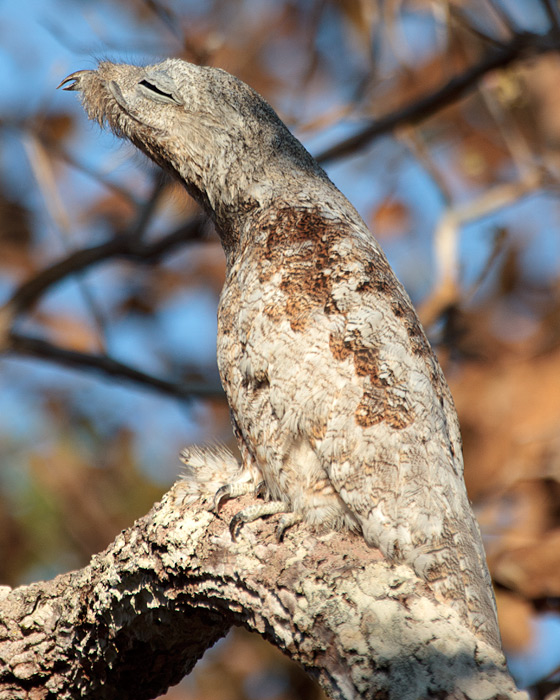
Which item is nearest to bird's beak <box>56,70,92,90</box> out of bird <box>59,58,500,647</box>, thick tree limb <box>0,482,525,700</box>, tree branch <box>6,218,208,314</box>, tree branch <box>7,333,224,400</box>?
bird <box>59,58,500,647</box>

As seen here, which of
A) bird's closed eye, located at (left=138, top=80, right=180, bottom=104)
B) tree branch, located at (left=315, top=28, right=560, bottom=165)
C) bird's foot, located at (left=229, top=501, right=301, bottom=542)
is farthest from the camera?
tree branch, located at (left=315, top=28, right=560, bottom=165)

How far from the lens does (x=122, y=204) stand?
11648 millimetres

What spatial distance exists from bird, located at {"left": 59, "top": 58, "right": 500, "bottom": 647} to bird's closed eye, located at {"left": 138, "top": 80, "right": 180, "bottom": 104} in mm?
79

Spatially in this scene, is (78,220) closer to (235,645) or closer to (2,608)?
(235,645)

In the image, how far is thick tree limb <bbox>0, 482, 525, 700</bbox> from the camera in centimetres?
185

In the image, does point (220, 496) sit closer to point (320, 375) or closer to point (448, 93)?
point (320, 375)

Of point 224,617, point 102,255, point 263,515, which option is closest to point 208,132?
point 263,515

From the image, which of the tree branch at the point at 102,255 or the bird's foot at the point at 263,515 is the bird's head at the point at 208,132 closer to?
the bird's foot at the point at 263,515

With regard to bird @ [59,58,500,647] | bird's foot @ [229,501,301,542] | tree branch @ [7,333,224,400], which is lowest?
bird's foot @ [229,501,301,542]

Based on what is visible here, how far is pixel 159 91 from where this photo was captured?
3045 millimetres

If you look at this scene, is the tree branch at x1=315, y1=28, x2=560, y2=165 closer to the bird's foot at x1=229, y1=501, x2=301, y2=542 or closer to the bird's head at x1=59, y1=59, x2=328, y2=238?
the bird's head at x1=59, y1=59, x2=328, y2=238

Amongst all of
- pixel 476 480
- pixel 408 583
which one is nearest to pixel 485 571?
pixel 408 583

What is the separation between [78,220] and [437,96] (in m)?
6.21

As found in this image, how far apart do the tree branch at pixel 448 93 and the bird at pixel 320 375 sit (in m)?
4.43
